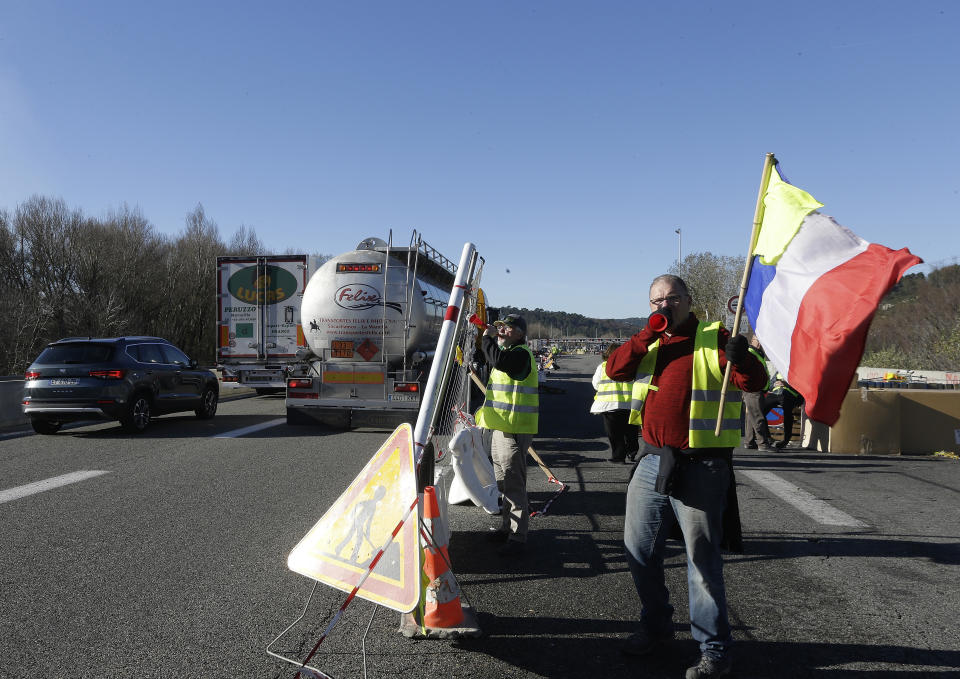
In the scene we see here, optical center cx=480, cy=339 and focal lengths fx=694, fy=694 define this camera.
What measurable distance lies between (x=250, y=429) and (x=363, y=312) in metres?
3.25

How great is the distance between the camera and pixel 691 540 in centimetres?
349

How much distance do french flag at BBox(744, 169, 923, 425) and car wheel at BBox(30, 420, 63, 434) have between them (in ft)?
42.1

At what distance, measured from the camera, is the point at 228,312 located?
18.8m

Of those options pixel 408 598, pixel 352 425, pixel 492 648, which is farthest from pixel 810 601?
pixel 352 425

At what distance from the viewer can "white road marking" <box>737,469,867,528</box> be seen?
Answer: 6.98 meters

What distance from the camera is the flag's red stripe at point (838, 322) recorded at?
3.08 meters

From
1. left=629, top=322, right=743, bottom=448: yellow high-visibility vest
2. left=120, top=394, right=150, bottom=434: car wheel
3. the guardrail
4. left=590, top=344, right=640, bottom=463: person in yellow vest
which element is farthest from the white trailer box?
left=629, top=322, right=743, bottom=448: yellow high-visibility vest

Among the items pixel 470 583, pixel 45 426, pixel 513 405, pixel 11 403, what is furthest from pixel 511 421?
pixel 11 403

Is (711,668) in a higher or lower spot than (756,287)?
lower

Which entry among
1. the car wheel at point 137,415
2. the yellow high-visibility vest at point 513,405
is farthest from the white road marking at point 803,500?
the car wheel at point 137,415

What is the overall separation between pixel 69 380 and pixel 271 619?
9.79 m

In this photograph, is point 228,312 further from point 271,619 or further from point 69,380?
A: point 271,619

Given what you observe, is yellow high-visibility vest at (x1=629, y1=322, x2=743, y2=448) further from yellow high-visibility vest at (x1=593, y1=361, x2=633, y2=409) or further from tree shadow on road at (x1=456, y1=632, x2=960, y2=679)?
yellow high-visibility vest at (x1=593, y1=361, x2=633, y2=409)

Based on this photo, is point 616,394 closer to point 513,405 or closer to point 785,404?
point 785,404
